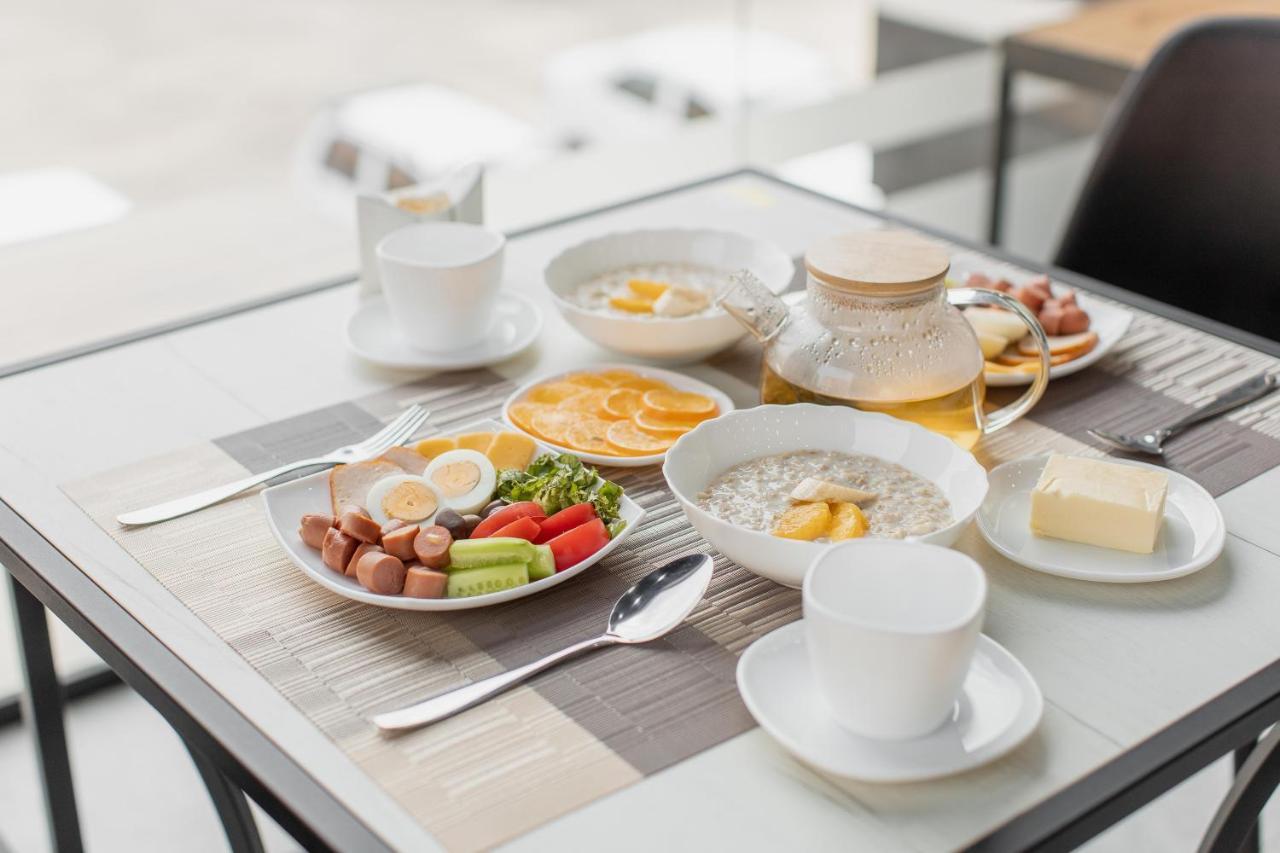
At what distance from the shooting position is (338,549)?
999 millimetres

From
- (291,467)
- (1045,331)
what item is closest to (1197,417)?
(1045,331)

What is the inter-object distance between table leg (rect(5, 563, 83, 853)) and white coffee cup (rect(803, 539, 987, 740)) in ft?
2.89

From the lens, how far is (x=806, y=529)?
0.97 metres

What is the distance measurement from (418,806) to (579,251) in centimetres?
75

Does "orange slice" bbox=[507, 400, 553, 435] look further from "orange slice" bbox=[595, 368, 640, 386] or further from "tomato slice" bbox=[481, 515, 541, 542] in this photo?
"tomato slice" bbox=[481, 515, 541, 542]

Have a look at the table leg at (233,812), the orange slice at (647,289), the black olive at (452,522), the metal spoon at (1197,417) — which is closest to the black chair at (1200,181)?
the metal spoon at (1197,417)

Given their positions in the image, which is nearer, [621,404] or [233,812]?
[233,812]

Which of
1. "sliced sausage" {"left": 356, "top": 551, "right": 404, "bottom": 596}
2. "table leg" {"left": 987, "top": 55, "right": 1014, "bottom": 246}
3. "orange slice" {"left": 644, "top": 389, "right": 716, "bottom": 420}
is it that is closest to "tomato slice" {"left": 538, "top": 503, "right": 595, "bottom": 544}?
"sliced sausage" {"left": 356, "top": 551, "right": 404, "bottom": 596}

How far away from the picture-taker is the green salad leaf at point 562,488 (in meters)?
1.06

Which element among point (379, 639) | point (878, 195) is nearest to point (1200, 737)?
point (379, 639)

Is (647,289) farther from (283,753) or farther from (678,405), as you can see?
(283,753)

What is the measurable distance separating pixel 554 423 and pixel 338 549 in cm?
28

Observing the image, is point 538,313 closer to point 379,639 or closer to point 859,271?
point 859,271

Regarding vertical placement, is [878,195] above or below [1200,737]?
below
